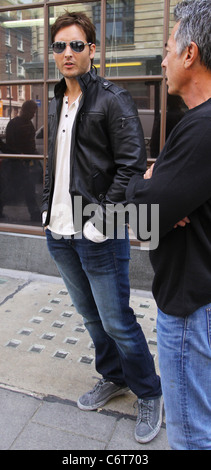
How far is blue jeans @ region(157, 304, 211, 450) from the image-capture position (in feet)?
4.39

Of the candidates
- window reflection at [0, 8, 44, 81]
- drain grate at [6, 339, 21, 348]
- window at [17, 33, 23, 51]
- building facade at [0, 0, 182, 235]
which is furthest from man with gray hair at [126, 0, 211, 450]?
window at [17, 33, 23, 51]

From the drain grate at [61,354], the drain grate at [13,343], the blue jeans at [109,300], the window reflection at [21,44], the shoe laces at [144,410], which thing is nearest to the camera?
the blue jeans at [109,300]

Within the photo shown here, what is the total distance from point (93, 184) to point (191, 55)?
0.90 m

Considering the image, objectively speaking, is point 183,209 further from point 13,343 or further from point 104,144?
point 13,343

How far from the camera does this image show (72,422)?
2.24m

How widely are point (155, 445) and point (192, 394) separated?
0.92m

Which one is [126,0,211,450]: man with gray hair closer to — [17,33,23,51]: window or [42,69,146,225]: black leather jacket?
[42,69,146,225]: black leather jacket

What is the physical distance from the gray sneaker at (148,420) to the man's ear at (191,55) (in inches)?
68.9

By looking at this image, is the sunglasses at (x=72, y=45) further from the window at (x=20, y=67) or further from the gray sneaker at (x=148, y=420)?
the window at (x=20, y=67)

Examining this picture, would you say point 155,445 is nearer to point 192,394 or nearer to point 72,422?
point 72,422

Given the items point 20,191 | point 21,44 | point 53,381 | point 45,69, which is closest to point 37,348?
point 53,381

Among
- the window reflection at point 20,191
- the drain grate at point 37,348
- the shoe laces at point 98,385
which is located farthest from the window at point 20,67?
the shoe laces at point 98,385

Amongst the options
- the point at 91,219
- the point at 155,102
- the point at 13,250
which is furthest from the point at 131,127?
the point at 13,250

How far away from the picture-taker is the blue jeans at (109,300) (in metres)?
2.04
